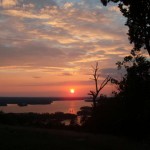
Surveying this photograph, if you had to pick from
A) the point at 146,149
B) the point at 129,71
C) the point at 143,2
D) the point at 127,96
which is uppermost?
the point at 143,2

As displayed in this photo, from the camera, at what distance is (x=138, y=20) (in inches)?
902

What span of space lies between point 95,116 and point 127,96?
18.5 ft

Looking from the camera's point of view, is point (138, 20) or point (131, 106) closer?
point (138, 20)

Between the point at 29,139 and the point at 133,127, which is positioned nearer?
the point at 29,139

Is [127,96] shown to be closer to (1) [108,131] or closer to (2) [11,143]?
(1) [108,131]

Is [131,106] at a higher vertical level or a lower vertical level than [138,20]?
lower

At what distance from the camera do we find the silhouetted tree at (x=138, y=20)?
22.2m

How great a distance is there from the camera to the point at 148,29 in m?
22.7

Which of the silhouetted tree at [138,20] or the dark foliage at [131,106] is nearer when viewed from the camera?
the silhouetted tree at [138,20]

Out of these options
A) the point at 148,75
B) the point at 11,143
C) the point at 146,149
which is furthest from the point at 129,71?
the point at 11,143

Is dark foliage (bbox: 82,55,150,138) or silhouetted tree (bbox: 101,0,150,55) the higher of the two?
silhouetted tree (bbox: 101,0,150,55)

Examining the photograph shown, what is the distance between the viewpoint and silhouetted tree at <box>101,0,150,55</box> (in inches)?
876

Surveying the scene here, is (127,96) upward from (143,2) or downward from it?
downward

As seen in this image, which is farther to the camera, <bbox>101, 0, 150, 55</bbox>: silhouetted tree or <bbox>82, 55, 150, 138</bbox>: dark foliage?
<bbox>82, 55, 150, 138</bbox>: dark foliage
